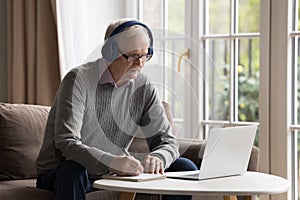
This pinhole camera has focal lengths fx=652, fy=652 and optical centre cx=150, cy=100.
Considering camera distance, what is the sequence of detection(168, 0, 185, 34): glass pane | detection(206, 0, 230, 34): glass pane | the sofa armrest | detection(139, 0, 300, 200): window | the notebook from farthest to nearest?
detection(168, 0, 185, 34): glass pane, detection(206, 0, 230, 34): glass pane, detection(139, 0, 300, 200): window, the sofa armrest, the notebook

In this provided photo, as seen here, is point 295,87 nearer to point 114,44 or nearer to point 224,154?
point 224,154

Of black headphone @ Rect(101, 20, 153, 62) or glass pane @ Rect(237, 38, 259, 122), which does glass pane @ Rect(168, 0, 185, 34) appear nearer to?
glass pane @ Rect(237, 38, 259, 122)

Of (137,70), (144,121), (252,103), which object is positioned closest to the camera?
(137,70)

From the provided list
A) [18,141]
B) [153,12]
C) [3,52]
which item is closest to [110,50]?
[18,141]

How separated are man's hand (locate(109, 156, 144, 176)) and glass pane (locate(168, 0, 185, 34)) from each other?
1.72 m

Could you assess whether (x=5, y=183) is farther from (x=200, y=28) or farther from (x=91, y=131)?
(x=200, y=28)

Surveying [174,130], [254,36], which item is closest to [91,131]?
[174,130]

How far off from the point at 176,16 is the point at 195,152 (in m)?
1.21

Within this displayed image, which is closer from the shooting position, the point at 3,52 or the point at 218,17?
the point at 218,17

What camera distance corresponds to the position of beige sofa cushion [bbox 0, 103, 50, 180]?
288 cm

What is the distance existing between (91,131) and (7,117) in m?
0.53

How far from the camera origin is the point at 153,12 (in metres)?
4.10

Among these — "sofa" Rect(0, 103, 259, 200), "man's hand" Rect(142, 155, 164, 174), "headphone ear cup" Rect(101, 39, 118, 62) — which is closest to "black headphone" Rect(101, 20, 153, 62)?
"headphone ear cup" Rect(101, 39, 118, 62)

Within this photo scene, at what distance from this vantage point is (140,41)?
7.72 ft
